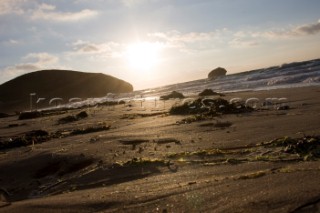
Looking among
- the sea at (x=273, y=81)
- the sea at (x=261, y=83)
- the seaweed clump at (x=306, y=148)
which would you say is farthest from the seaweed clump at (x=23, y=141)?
the sea at (x=273, y=81)

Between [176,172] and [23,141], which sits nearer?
[176,172]

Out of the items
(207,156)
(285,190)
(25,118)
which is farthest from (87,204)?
(25,118)

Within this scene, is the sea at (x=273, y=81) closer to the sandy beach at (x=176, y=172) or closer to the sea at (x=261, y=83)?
the sea at (x=261, y=83)

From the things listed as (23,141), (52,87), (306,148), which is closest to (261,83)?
(52,87)

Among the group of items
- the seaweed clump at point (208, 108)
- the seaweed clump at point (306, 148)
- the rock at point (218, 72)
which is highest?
the rock at point (218, 72)

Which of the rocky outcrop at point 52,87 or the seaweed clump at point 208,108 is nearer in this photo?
the seaweed clump at point 208,108

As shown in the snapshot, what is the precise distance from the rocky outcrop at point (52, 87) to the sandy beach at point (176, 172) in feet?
82.6

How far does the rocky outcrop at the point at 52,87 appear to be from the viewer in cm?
3183

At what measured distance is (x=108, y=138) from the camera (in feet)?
24.8

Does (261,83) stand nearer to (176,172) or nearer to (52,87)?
(52,87)

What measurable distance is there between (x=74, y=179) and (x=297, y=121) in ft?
14.9

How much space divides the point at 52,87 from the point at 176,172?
101ft

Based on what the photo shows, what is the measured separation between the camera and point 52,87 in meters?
33.9

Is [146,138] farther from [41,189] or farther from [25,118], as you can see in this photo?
[25,118]
